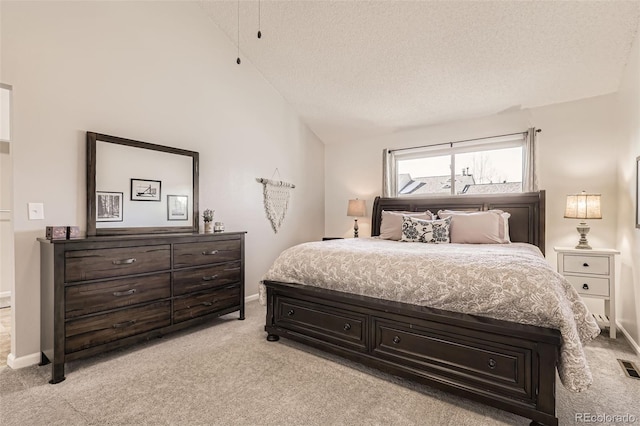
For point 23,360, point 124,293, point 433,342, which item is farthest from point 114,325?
point 433,342

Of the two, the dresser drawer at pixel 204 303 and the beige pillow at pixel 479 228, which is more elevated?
the beige pillow at pixel 479 228

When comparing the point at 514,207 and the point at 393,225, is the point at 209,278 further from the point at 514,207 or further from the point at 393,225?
the point at 514,207

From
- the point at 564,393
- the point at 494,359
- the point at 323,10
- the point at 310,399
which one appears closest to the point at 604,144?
the point at 564,393

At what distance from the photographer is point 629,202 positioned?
2.97 meters

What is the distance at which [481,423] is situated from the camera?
173cm

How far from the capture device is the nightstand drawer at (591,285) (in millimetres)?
3035

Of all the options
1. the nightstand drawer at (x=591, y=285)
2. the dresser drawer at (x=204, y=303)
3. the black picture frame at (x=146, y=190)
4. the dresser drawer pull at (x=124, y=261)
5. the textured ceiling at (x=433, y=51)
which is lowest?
the dresser drawer at (x=204, y=303)

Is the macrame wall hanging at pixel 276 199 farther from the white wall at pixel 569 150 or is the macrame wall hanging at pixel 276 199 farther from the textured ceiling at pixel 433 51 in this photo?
the white wall at pixel 569 150

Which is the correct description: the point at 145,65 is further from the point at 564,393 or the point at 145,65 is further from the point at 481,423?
the point at 564,393

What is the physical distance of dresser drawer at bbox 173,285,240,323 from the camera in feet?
9.52

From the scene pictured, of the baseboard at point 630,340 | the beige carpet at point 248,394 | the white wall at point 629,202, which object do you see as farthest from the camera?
the white wall at point 629,202

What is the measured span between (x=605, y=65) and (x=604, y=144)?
0.86m

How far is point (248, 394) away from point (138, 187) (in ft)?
7.11

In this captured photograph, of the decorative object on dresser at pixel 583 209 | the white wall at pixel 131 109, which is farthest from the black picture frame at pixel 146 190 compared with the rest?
the decorative object on dresser at pixel 583 209
